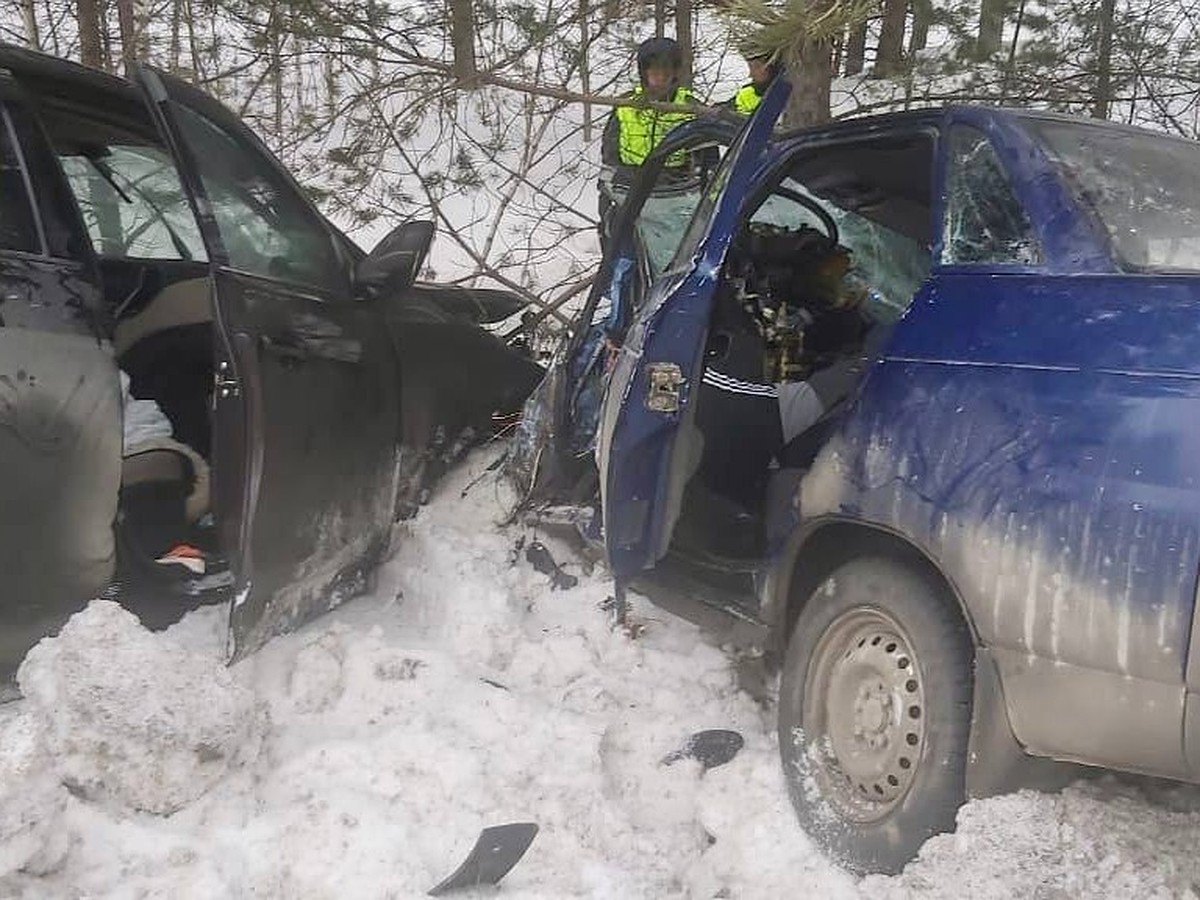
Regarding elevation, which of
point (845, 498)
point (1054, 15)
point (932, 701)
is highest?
point (1054, 15)

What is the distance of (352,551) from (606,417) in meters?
1.14

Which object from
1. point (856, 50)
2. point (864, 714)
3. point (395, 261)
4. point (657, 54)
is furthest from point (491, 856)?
point (856, 50)

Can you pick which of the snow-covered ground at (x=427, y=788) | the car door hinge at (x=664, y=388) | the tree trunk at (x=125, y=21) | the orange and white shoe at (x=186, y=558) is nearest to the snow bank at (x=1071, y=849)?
the snow-covered ground at (x=427, y=788)

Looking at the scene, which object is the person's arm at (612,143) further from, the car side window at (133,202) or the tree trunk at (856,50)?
the car side window at (133,202)

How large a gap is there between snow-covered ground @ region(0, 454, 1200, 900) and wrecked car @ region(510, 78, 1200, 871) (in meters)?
0.19

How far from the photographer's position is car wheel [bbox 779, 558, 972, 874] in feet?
8.68

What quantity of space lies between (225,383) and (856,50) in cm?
403

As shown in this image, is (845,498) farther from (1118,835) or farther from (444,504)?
(444,504)

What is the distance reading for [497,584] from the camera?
174 inches

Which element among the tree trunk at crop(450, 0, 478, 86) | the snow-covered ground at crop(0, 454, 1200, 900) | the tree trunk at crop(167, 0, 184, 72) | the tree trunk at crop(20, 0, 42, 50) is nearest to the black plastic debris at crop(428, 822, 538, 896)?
the snow-covered ground at crop(0, 454, 1200, 900)

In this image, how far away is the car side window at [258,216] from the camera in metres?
3.66

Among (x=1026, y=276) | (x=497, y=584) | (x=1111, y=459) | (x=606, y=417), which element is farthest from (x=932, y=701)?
(x=497, y=584)

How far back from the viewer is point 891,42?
6566mm

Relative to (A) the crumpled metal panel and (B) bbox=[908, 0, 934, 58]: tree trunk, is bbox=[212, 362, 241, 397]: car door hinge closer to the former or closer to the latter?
(A) the crumpled metal panel
